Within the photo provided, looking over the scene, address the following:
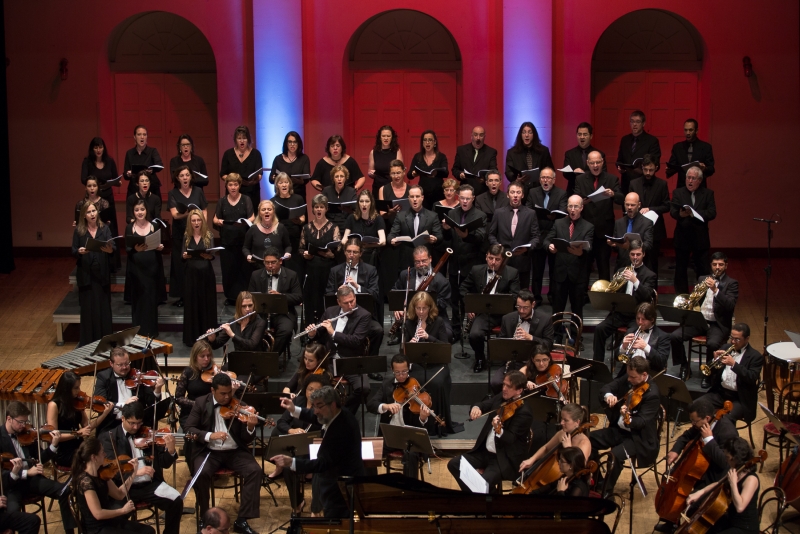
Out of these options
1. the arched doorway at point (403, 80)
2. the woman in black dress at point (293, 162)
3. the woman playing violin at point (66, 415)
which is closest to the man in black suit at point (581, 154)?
the woman in black dress at point (293, 162)

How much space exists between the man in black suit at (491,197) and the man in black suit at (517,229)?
0.93 ft

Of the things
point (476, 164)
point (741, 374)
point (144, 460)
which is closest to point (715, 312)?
point (741, 374)

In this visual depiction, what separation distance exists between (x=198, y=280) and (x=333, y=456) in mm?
3794

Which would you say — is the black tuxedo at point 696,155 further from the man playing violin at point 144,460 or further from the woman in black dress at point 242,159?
the man playing violin at point 144,460

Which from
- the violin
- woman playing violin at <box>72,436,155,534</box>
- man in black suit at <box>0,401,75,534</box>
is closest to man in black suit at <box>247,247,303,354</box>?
the violin

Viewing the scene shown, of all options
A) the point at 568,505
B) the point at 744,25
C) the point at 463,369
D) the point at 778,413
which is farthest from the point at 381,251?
the point at 744,25

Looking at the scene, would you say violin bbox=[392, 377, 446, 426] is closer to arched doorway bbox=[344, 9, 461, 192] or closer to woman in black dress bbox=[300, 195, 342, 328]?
woman in black dress bbox=[300, 195, 342, 328]

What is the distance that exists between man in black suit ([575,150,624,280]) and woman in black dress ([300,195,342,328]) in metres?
2.52

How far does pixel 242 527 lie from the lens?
7.29 metres

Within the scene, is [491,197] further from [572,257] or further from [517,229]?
[572,257]

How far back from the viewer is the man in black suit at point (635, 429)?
7594mm

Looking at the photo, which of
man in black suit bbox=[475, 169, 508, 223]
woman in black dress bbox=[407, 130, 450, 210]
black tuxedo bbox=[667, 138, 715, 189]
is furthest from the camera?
black tuxedo bbox=[667, 138, 715, 189]

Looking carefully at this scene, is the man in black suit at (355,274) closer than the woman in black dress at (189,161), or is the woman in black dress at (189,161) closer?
the man in black suit at (355,274)

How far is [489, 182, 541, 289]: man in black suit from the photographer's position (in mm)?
9938
